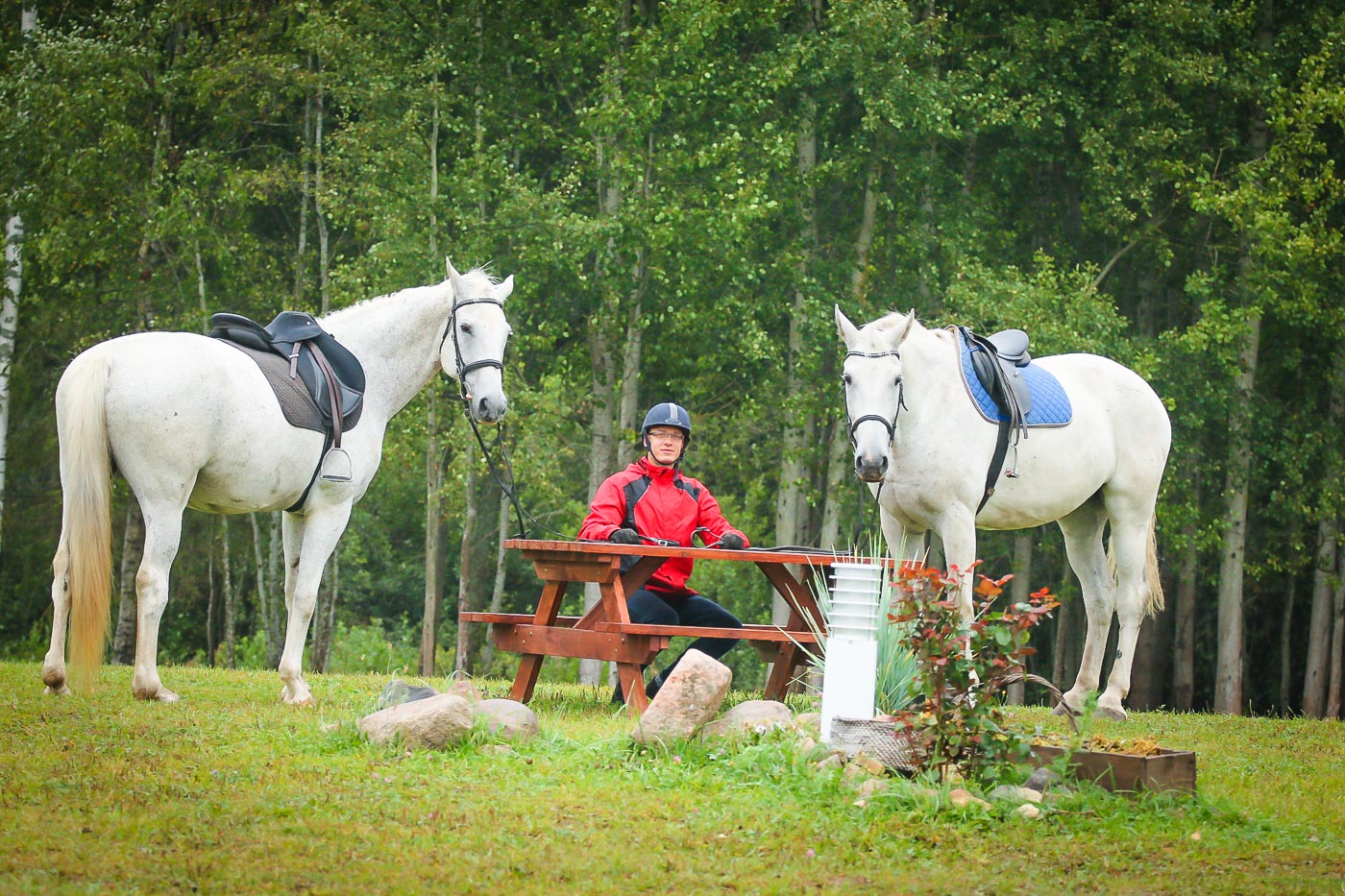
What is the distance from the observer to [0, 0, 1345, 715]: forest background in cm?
1638

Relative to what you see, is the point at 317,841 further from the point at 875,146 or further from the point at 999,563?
the point at 999,563

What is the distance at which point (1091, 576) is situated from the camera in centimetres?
880

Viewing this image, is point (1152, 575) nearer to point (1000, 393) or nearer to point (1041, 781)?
→ point (1000, 393)

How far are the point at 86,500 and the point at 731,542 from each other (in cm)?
350

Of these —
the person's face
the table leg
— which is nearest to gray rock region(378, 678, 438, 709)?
the table leg

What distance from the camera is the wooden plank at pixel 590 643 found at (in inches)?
272

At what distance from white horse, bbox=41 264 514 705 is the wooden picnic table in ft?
3.68

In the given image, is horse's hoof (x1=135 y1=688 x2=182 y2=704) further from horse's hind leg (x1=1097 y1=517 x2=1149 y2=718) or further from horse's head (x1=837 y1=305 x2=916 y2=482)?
horse's hind leg (x1=1097 y1=517 x2=1149 y2=718)

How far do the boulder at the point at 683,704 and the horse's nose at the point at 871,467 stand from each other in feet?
4.99

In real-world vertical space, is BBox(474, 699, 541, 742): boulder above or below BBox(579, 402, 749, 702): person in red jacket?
below

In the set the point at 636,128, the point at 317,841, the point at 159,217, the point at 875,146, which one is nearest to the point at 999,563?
the point at 875,146

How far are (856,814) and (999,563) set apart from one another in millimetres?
16687

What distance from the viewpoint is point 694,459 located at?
2047cm

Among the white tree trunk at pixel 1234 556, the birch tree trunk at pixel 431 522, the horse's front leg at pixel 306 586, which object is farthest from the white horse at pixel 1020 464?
the birch tree trunk at pixel 431 522
